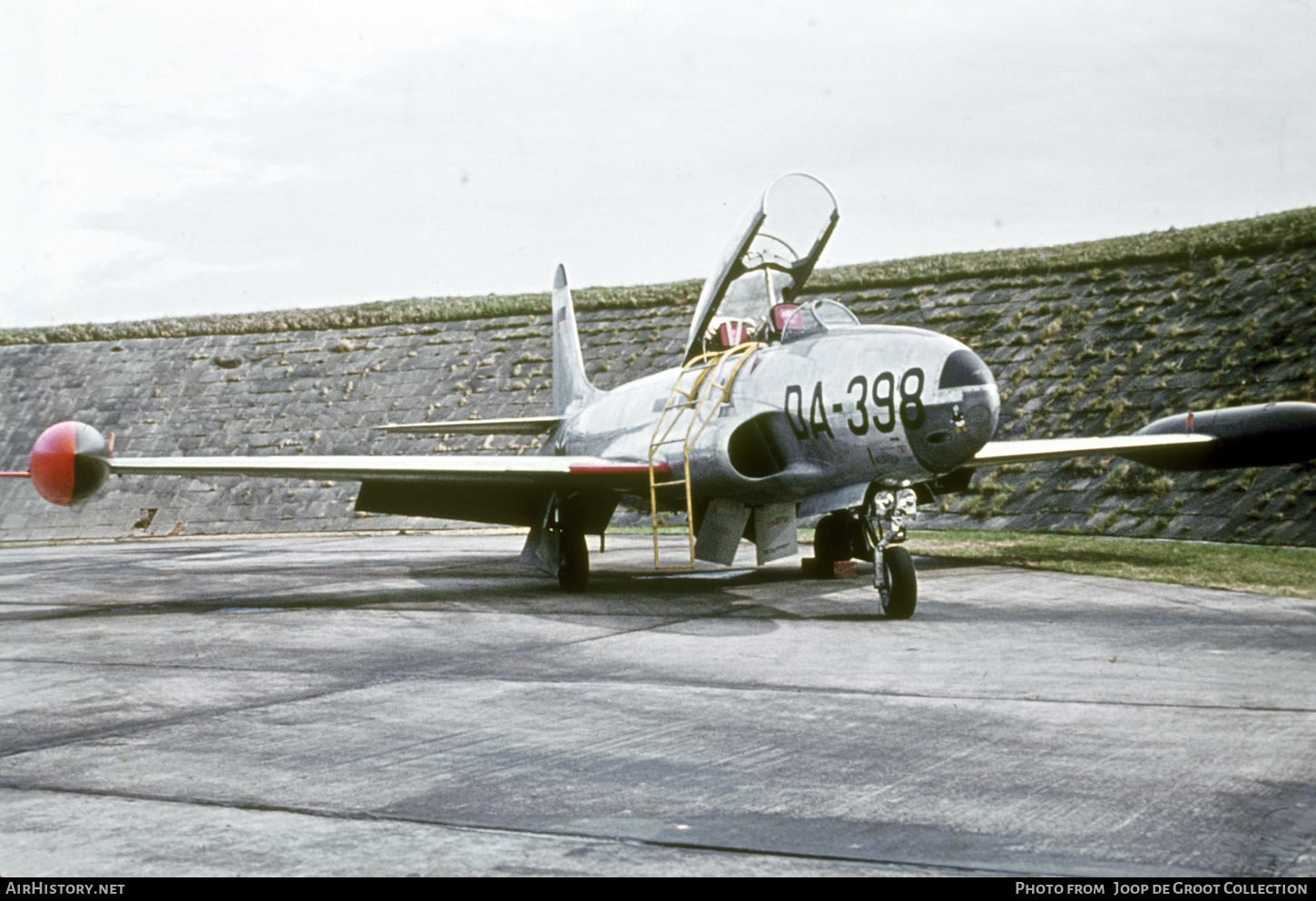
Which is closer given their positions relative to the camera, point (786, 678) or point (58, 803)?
point (58, 803)

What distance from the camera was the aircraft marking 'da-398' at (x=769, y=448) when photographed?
975 cm

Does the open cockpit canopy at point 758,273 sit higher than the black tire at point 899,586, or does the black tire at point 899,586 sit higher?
the open cockpit canopy at point 758,273

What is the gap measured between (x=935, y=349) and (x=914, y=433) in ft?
2.39

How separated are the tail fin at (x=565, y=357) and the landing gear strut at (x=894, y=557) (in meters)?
8.33

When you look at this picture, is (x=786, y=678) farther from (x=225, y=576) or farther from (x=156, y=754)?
(x=225, y=576)

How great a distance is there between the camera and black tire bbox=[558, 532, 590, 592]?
12375 millimetres

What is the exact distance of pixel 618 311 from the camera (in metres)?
30.8

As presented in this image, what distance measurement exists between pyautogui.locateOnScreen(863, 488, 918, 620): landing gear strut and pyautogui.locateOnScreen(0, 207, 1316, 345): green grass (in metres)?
14.5

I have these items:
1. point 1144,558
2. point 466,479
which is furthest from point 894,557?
point 1144,558

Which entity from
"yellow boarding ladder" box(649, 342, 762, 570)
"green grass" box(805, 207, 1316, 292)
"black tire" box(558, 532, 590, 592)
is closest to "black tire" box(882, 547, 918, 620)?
"yellow boarding ladder" box(649, 342, 762, 570)

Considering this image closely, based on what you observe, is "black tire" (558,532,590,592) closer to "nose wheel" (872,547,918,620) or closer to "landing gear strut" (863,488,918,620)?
"landing gear strut" (863,488,918,620)

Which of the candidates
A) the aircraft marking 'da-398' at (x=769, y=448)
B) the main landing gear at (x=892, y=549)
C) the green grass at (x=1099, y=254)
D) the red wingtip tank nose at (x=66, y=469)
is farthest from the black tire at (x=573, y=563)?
the green grass at (x=1099, y=254)

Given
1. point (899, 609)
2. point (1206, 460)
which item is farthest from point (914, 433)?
point (1206, 460)

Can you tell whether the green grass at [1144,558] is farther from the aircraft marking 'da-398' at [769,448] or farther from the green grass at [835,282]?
the green grass at [835,282]
